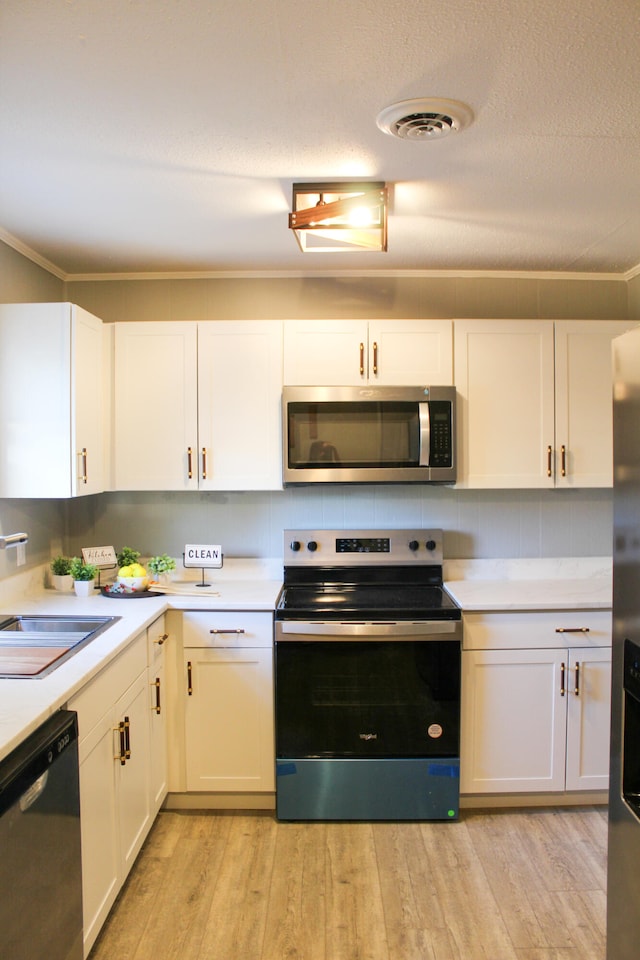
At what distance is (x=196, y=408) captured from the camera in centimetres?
275

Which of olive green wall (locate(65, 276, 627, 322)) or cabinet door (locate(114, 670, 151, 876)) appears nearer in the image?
cabinet door (locate(114, 670, 151, 876))

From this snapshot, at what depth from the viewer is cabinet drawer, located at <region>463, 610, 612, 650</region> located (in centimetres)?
251

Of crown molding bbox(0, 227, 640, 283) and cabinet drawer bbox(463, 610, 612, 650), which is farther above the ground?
crown molding bbox(0, 227, 640, 283)

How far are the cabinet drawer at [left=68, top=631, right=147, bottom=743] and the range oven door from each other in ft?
1.82

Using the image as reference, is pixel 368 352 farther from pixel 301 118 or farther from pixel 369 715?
pixel 369 715

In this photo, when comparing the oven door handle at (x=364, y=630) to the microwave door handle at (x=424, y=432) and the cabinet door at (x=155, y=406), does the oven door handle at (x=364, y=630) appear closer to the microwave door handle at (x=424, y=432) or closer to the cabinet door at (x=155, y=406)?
the microwave door handle at (x=424, y=432)

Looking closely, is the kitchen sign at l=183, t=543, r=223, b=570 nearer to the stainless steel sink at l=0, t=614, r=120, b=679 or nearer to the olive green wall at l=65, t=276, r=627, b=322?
the stainless steel sink at l=0, t=614, r=120, b=679

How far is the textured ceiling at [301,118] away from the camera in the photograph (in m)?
1.27

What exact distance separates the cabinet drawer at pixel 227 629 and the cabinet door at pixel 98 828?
629 millimetres

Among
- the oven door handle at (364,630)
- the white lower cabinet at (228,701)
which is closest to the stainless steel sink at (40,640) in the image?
the white lower cabinet at (228,701)

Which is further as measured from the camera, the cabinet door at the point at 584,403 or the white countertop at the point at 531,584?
the cabinet door at the point at 584,403

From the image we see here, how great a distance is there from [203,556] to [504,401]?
1.53m

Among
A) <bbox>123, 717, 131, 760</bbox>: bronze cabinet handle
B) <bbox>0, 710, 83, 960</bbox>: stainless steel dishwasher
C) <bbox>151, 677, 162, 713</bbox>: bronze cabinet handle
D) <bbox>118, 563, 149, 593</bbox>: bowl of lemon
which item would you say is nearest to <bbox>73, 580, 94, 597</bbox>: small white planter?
<bbox>118, 563, 149, 593</bbox>: bowl of lemon

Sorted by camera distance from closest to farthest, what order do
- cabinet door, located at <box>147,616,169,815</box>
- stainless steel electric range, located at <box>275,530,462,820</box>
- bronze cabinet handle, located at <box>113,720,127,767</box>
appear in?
bronze cabinet handle, located at <box>113,720,127,767</box> < cabinet door, located at <box>147,616,169,815</box> < stainless steel electric range, located at <box>275,530,462,820</box>
